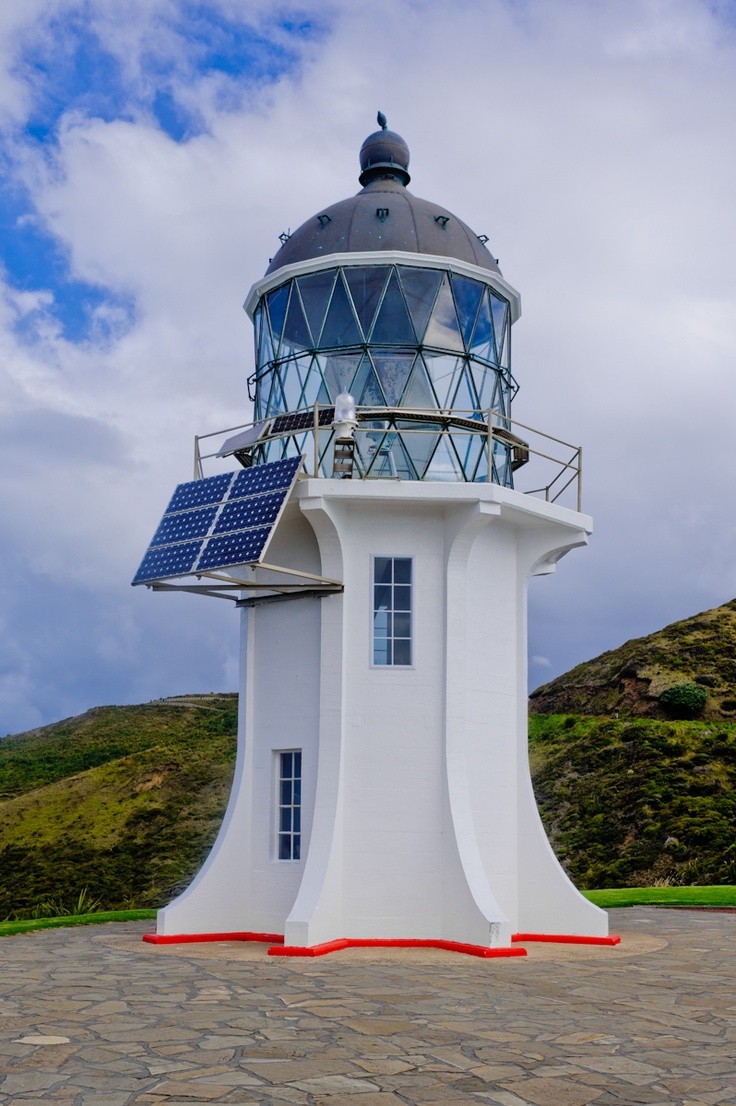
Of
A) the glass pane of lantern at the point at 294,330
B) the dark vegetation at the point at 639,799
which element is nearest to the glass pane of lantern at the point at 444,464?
the glass pane of lantern at the point at 294,330

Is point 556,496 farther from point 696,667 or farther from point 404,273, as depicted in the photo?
point 696,667

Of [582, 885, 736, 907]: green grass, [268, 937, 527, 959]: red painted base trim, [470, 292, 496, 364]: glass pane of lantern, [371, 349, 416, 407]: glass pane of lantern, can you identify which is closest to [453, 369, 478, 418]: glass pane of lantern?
[470, 292, 496, 364]: glass pane of lantern

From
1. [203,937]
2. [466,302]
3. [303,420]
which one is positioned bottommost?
[203,937]

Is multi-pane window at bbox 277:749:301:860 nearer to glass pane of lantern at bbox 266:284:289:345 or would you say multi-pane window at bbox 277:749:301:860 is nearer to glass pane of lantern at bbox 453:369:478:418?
glass pane of lantern at bbox 453:369:478:418

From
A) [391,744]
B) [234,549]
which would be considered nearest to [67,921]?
[391,744]

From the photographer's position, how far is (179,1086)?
7461mm

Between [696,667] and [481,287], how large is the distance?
1045 inches

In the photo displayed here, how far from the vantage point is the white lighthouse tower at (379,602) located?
14.6 metres

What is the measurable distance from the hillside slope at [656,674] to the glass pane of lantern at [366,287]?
82.0 feet

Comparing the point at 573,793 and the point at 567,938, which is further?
the point at 573,793

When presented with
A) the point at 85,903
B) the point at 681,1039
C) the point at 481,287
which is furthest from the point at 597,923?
the point at 85,903

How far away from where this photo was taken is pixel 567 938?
15258mm

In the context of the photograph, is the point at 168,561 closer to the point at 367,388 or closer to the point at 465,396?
the point at 367,388

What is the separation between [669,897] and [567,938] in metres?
6.58
